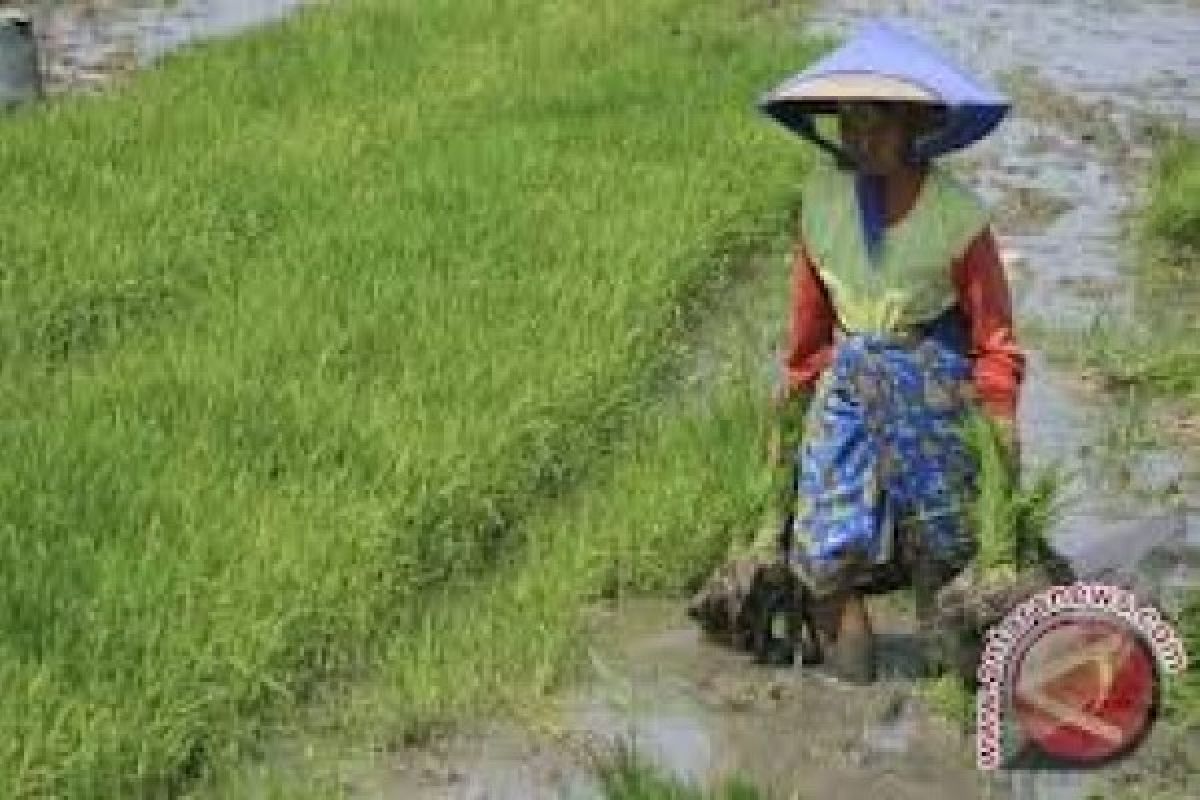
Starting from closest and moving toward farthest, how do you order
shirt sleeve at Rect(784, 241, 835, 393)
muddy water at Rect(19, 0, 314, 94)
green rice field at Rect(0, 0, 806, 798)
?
green rice field at Rect(0, 0, 806, 798) → shirt sleeve at Rect(784, 241, 835, 393) → muddy water at Rect(19, 0, 314, 94)

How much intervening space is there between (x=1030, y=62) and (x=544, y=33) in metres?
2.74

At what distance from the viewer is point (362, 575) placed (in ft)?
13.6

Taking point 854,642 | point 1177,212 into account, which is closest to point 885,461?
point 854,642

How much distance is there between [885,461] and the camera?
388 centimetres

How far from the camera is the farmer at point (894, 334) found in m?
3.81

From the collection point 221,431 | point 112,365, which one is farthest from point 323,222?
point 221,431

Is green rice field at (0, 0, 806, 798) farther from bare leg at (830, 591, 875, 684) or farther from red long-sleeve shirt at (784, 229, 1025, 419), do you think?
red long-sleeve shirt at (784, 229, 1025, 419)

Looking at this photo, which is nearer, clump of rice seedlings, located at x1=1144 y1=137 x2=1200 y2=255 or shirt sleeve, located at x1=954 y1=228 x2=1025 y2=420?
shirt sleeve, located at x1=954 y1=228 x2=1025 y2=420

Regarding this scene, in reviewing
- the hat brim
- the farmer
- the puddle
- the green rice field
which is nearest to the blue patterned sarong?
the farmer

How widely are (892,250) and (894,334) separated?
16cm

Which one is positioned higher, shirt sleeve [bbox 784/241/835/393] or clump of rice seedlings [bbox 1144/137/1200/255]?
shirt sleeve [bbox 784/241/835/393]

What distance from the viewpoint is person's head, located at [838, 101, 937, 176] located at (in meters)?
3.79

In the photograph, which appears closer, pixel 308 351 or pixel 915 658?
pixel 915 658

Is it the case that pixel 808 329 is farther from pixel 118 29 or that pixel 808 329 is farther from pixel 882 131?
pixel 118 29
